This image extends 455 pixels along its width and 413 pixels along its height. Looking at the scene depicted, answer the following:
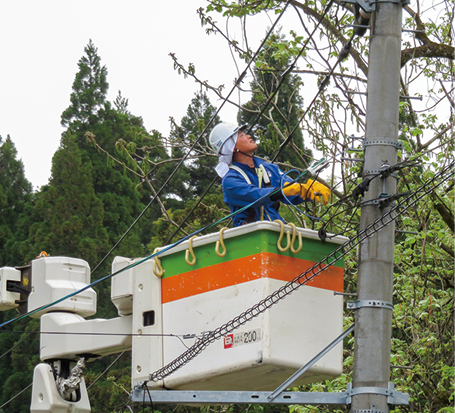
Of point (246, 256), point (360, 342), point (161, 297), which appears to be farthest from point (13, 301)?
point (360, 342)

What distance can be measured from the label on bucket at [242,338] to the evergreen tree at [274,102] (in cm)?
252

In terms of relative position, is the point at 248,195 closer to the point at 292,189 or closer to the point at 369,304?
the point at 292,189

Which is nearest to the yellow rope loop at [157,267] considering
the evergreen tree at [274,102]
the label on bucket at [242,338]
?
the label on bucket at [242,338]

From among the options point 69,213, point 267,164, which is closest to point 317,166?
point 267,164

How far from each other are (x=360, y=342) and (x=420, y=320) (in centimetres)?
530

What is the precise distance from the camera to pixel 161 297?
6379mm

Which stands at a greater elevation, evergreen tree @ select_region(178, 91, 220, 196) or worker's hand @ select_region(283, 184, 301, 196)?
evergreen tree @ select_region(178, 91, 220, 196)

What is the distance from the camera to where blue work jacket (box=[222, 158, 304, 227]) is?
633 centimetres

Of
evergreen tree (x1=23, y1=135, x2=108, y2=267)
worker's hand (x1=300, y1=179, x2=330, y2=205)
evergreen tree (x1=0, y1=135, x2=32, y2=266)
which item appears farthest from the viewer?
evergreen tree (x1=0, y1=135, x2=32, y2=266)

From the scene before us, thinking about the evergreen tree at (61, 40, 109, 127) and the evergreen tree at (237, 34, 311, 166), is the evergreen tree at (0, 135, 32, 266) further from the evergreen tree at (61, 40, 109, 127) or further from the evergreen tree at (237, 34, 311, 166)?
the evergreen tree at (237, 34, 311, 166)

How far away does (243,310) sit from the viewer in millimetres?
5793

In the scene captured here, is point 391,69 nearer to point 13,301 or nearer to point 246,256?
point 246,256

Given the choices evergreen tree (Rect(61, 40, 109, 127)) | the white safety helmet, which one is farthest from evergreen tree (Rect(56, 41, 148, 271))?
the white safety helmet

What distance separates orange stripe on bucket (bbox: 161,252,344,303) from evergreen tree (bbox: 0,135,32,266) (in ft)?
75.4
